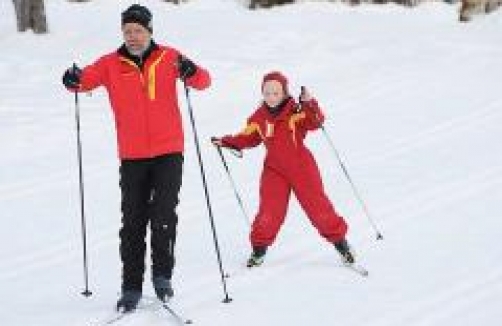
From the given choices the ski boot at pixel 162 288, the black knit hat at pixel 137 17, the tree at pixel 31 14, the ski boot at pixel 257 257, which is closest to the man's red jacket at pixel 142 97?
the black knit hat at pixel 137 17

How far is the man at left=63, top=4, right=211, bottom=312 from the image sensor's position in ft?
22.0

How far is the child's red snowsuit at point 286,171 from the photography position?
25.9ft

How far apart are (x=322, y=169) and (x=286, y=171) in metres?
3.83

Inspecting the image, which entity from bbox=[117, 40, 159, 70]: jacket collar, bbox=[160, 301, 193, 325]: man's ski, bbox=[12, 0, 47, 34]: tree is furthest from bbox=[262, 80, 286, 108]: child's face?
bbox=[12, 0, 47, 34]: tree

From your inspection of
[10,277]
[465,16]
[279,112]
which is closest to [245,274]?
[279,112]

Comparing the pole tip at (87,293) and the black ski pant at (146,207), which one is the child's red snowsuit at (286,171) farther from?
the pole tip at (87,293)

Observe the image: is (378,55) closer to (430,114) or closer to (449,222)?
(430,114)

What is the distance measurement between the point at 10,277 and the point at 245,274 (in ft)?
6.11

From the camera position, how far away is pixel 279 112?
25.9 feet

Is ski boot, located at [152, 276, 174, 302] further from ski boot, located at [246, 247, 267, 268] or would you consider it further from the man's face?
the man's face

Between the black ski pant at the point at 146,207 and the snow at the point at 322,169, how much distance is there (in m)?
0.40

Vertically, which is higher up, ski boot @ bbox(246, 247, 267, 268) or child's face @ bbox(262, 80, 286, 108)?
child's face @ bbox(262, 80, 286, 108)

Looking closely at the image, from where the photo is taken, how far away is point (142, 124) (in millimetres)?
6738

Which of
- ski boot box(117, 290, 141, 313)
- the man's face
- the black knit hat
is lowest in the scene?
ski boot box(117, 290, 141, 313)
